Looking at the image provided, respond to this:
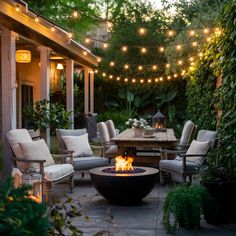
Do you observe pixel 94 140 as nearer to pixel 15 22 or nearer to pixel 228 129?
pixel 15 22

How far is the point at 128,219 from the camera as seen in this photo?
525 cm

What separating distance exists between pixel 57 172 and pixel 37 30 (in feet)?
11.6

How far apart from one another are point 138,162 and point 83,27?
15.2 metres

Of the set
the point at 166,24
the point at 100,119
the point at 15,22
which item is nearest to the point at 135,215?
the point at 15,22

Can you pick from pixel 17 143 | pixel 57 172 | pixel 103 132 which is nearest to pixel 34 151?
pixel 17 143

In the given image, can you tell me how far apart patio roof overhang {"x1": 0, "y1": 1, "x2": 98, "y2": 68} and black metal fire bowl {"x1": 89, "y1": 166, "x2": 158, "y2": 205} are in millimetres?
3051

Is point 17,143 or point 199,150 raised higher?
point 17,143

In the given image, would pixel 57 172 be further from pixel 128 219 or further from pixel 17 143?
pixel 128 219

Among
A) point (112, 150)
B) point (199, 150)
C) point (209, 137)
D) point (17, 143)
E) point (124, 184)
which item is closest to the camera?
point (124, 184)

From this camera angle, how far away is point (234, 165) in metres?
5.16

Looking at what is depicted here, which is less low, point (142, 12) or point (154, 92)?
point (142, 12)

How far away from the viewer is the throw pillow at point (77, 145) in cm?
795

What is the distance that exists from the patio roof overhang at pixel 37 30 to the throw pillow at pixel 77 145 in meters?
2.25

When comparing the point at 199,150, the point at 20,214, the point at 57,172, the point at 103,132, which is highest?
the point at 20,214
